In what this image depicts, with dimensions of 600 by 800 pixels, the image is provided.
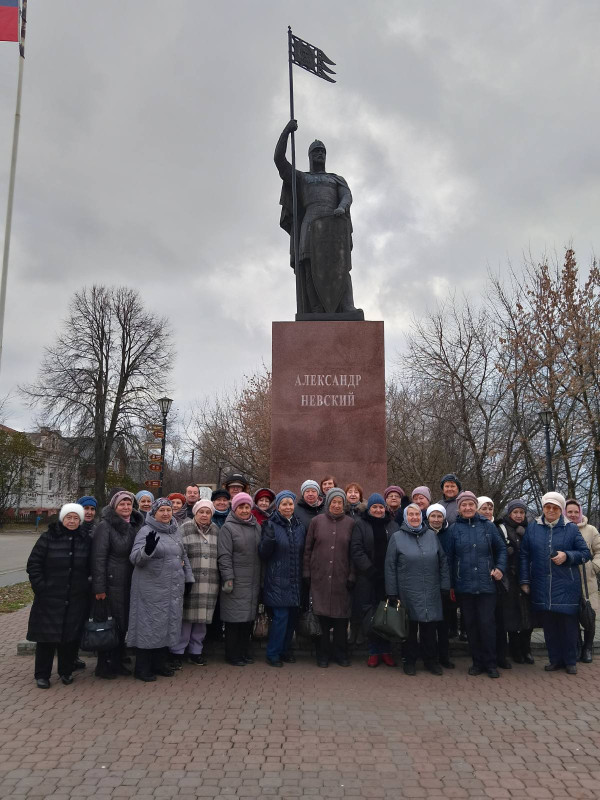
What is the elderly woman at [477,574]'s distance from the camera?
5965 millimetres

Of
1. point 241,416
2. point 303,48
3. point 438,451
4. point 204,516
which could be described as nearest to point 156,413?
point 241,416

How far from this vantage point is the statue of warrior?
31.6 ft

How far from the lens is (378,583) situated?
6.38 m

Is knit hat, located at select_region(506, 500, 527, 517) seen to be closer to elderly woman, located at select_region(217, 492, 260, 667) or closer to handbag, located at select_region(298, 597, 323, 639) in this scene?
handbag, located at select_region(298, 597, 323, 639)

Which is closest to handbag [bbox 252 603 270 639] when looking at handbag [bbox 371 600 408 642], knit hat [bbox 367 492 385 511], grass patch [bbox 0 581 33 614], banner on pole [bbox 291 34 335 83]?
handbag [bbox 371 600 408 642]

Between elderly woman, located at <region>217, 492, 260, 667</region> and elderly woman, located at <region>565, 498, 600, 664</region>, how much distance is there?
3.23 m

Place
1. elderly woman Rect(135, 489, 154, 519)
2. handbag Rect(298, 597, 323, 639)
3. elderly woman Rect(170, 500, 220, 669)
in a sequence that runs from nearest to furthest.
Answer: elderly woman Rect(170, 500, 220, 669)
handbag Rect(298, 597, 323, 639)
elderly woman Rect(135, 489, 154, 519)

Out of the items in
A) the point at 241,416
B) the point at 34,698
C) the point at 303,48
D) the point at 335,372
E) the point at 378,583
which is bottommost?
the point at 34,698

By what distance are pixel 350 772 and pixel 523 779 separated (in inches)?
37.9

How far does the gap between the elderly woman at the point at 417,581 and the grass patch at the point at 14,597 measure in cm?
696

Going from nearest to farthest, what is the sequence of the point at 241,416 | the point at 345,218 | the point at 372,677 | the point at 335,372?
the point at 372,677
the point at 335,372
the point at 345,218
the point at 241,416

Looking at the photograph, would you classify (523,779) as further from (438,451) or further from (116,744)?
→ (438,451)

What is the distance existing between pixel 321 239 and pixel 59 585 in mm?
6189

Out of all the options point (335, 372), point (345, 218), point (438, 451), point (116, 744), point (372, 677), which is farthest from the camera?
point (438, 451)
